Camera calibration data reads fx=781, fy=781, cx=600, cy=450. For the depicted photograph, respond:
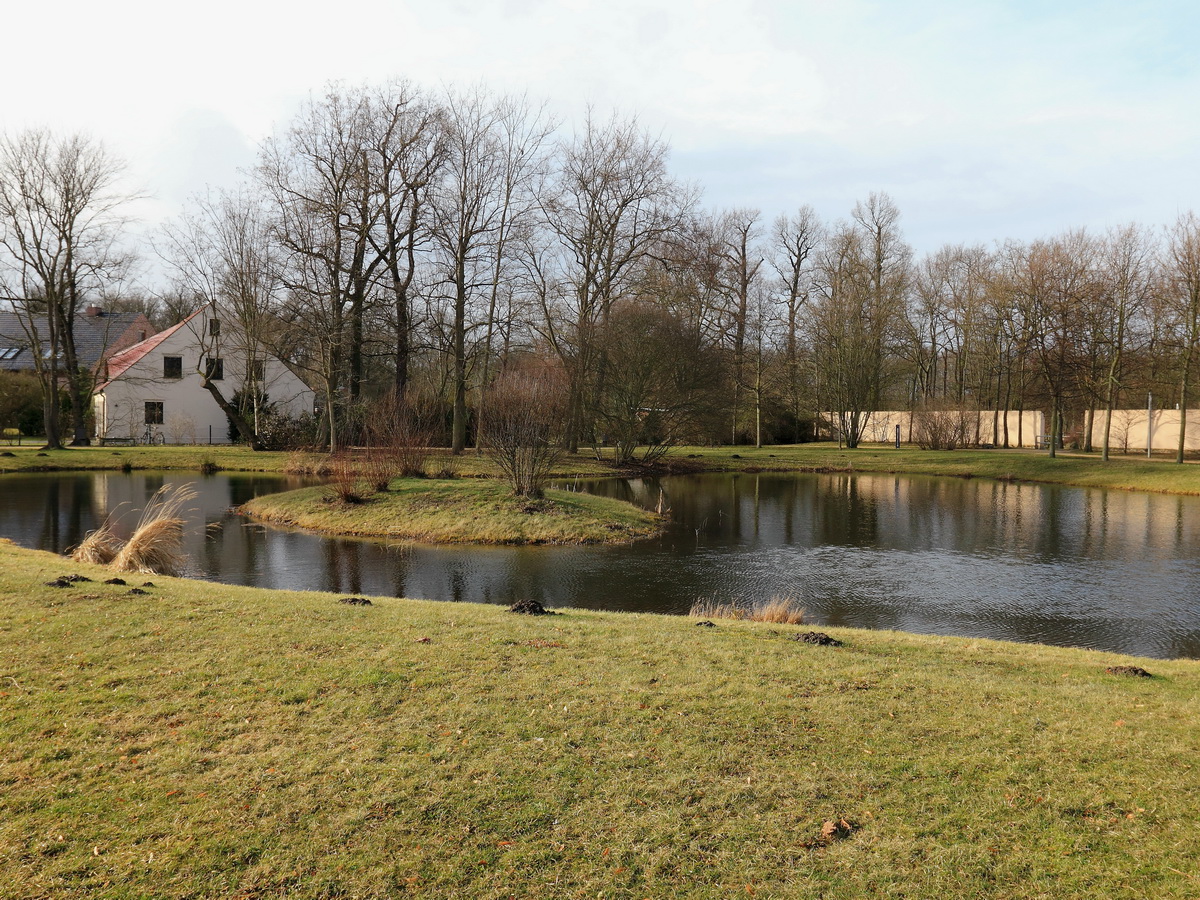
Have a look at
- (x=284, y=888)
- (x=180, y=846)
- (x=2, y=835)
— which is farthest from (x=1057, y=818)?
(x=2, y=835)

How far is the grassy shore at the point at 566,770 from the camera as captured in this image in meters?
3.42

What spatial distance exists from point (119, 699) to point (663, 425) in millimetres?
28899

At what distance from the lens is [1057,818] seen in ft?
12.8

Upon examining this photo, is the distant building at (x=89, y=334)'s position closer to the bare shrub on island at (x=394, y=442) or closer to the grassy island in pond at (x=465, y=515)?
the bare shrub on island at (x=394, y=442)

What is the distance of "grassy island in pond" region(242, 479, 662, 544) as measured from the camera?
16938 millimetres

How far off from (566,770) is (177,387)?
43.5 meters

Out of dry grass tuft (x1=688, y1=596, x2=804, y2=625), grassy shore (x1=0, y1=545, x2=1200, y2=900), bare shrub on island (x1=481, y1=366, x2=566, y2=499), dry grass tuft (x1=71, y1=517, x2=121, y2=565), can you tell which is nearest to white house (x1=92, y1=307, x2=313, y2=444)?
bare shrub on island (x1=481, y1=366, x2=566, y2=499)

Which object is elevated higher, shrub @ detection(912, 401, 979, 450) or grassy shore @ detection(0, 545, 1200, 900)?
shrub @ detection(912, 401, 979, 450)

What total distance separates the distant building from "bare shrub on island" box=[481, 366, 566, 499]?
118 feet

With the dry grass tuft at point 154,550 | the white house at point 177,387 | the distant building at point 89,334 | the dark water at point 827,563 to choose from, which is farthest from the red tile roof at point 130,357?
the dry grass tuft at point 154,550

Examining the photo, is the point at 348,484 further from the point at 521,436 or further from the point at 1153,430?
the point at 1153,430

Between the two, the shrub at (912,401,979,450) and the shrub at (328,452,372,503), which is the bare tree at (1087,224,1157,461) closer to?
the shrub at (912,401,979,450)

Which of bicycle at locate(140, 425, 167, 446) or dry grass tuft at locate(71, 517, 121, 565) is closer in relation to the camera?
dry grass tuft at locate(71, 517, 121, 565)

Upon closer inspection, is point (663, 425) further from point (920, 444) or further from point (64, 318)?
point (64, 318)
